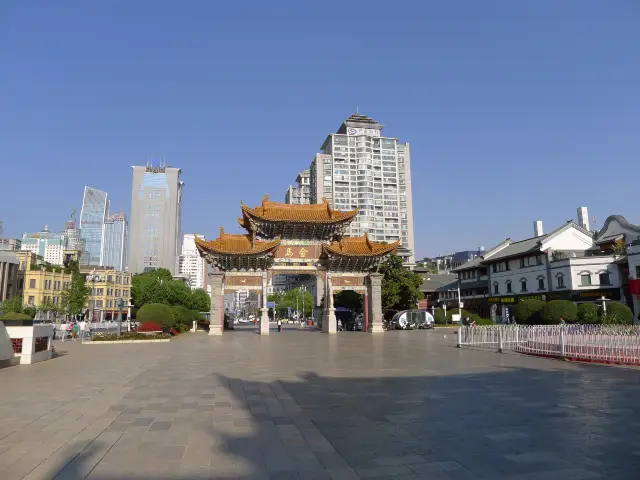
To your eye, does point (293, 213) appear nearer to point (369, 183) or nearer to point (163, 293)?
point (163, 293)

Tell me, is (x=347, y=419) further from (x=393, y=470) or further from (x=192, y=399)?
(x=192, y=399)

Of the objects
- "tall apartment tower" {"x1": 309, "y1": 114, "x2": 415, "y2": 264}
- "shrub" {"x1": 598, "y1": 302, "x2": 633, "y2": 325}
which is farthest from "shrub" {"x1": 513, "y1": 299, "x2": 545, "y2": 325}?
"tall apartment tower" {"x1": 309, "y1": 114, "x2": 415, "y2": 264}

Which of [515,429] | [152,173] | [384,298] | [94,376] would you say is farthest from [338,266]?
[152,173]

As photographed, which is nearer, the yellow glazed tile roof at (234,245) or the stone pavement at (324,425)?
the stone pavement at (324,425)

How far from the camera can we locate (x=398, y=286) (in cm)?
4516

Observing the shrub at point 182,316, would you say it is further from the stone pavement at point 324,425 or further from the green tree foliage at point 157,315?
the stone pavement at point 324,425

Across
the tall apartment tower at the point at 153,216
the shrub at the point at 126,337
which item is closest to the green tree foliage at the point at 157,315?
the shrub at the point at 126,337

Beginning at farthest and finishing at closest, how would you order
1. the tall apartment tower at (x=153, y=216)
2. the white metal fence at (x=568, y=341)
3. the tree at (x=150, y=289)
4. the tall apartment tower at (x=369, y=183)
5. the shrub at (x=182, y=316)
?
the tall apartment tower at (x=153, y=216)
the tall apartment tower at (x=369, y=183)
the tree at (x=150, y=289)
the shrub at (x=182, y=316)
the white metal fence at (x=568, y=341)

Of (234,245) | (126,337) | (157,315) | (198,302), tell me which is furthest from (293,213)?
(198,302)

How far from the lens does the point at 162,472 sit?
478cm

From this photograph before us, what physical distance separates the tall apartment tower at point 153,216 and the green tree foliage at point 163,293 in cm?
6871

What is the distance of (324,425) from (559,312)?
27.2 m

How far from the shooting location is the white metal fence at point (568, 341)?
45.6 ft

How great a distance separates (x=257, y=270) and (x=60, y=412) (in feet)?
93.6
